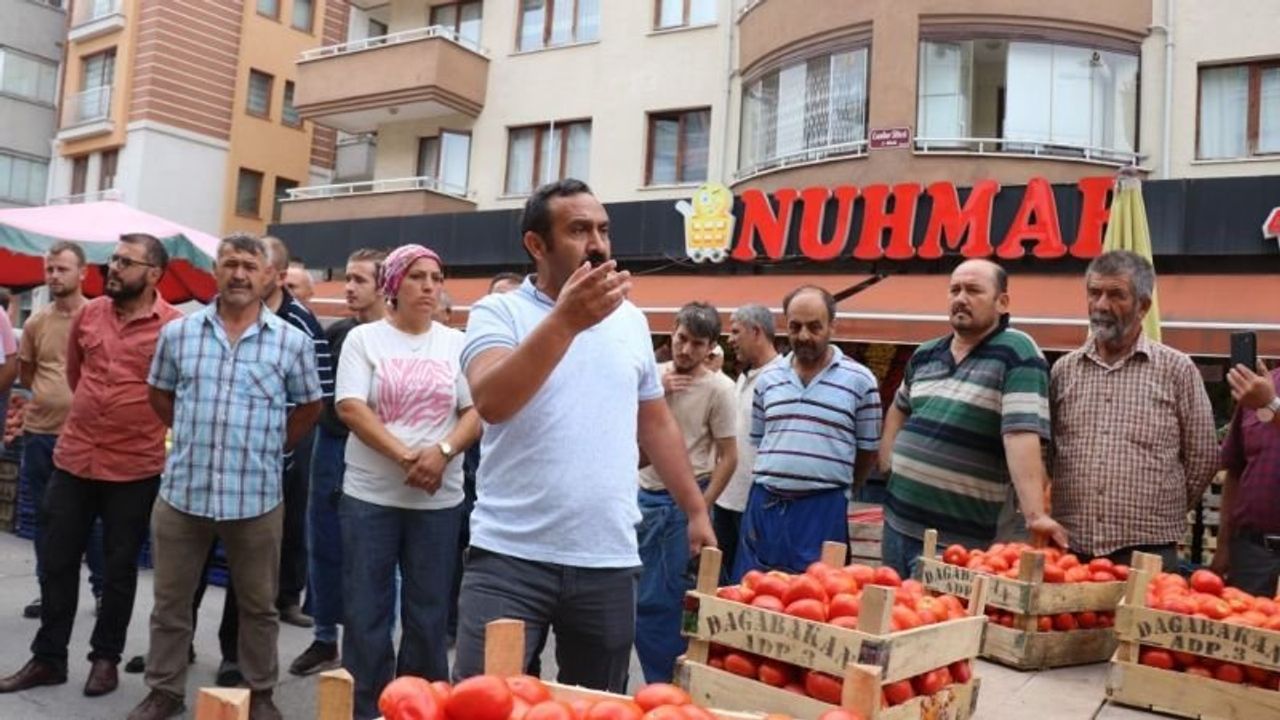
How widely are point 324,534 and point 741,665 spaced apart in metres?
3.60

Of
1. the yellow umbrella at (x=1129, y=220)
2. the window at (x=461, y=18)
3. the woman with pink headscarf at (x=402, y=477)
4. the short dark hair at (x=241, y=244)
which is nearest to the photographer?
the woman with pink headscarf at (x=402, y=477)

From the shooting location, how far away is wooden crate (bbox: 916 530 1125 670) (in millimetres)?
3236

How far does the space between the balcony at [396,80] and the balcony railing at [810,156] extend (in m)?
6.43

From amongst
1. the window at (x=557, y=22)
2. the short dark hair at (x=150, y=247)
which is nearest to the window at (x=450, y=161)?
the window at (x=557, y=22)

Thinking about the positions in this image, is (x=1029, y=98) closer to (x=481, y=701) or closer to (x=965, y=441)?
(x=965, y=441)

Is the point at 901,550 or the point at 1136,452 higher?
the point at 1136,452

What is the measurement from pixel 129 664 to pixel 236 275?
7.49 ft

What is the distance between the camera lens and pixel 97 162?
2959 cm

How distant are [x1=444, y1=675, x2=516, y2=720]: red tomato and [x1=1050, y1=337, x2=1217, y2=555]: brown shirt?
2.74m

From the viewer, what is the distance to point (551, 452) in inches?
107

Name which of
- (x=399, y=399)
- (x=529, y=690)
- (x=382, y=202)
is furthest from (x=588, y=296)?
(x=382, y=202)

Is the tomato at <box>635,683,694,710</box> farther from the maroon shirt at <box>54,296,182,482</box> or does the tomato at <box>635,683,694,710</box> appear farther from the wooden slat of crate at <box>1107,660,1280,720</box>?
the maroon shirt at <box>54,296,182,482</box>

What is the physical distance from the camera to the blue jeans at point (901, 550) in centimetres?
406

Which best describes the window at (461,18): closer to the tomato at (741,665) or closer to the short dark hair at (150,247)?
the short dark hair at (150,247)
